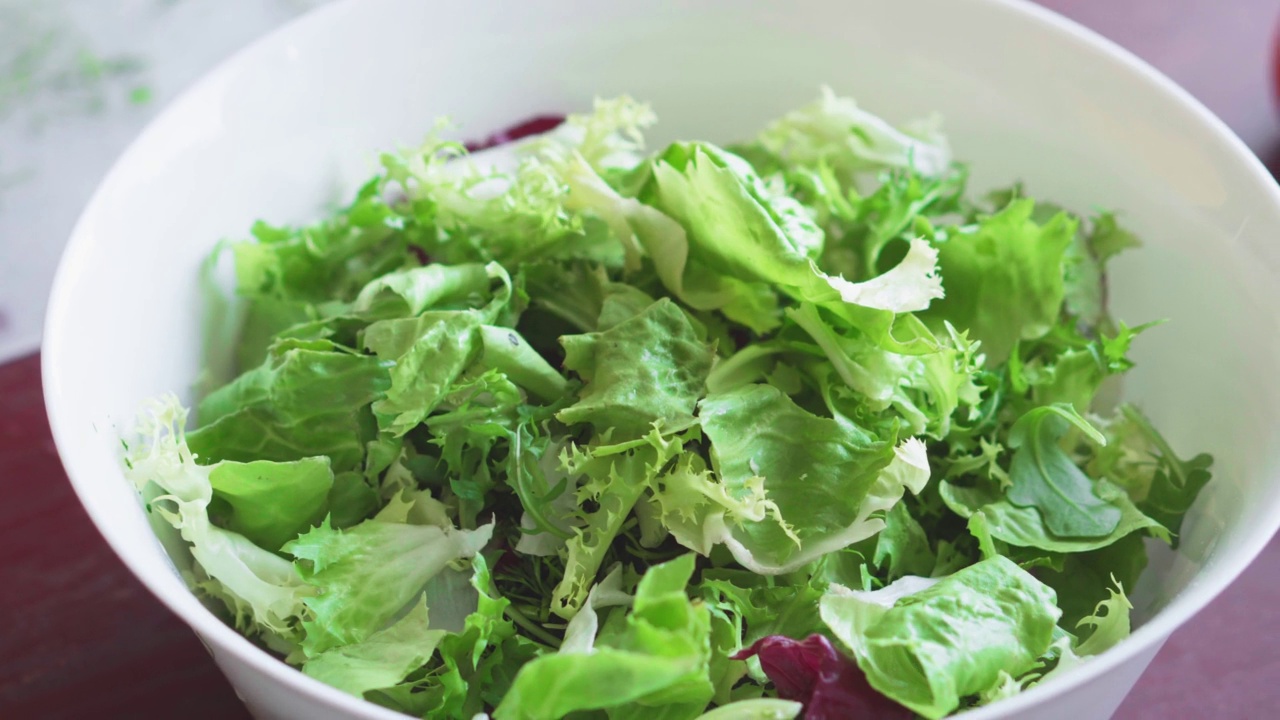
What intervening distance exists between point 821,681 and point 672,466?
151 millimetres

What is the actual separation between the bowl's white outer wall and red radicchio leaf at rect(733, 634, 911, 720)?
0.09 metres

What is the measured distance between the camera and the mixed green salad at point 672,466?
62 cm

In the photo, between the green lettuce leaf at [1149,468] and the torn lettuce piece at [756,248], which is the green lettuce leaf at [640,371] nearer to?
the torn lettuce piece at [756,248]

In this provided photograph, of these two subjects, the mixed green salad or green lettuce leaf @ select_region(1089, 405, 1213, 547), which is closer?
the mixed green salad

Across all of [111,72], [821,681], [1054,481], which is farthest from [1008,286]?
[111,72]

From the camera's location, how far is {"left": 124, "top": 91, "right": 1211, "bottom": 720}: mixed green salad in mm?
617

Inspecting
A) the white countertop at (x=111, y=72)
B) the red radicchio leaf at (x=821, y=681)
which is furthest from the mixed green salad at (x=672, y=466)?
the white countertop at (x=111, y=72)

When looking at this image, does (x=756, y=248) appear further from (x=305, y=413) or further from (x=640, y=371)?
(x=305, y=413)

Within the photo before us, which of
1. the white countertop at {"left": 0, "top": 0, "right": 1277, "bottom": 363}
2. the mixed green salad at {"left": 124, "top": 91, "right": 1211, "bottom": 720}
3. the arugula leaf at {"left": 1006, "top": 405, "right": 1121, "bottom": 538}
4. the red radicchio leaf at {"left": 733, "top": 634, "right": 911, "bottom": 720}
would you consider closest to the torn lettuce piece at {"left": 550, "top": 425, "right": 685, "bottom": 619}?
the mixed green salad at {"left": 124, "top": 91, "right": 1211, "bottom": 720}

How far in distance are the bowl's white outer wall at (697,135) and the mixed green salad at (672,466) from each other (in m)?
0.04

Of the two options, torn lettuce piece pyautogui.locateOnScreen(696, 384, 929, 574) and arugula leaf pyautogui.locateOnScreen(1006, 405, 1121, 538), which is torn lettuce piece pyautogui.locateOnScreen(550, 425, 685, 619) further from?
arugula leaf pyautogui.locateOnScreen(1006, 405, 1121, 538)

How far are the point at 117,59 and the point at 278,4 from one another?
0.23 metres

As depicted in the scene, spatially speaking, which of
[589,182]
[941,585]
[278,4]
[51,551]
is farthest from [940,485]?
[278,4]

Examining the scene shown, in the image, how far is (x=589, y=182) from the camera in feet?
2.62
